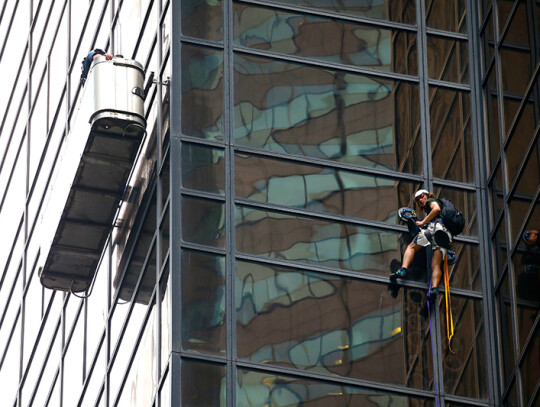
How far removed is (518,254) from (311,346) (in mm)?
4408

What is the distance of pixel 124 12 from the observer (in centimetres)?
3847

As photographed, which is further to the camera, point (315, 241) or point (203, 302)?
point (315, 241)

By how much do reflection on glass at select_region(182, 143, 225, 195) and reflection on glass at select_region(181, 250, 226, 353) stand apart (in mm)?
1300

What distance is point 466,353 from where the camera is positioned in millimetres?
34562

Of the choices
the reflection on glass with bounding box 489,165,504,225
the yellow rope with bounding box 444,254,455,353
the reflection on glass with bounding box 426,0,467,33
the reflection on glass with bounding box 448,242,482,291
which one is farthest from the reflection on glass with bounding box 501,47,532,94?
the yellow rope with bounding box 444,254,455,353

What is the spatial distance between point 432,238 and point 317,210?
2075mm

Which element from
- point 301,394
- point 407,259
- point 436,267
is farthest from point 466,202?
point 301,394

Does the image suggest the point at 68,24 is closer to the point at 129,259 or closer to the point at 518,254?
the point at 129,259

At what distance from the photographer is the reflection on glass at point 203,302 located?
3228 centimetres

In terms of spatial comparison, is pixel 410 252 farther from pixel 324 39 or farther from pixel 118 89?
pixel 118 89

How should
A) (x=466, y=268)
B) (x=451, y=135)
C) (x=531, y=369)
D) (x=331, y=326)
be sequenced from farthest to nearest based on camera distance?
1. (x=451, y=135)
2. (x=466, y=268)
3. (x=531, y=369)
4. (x=331, y=326)

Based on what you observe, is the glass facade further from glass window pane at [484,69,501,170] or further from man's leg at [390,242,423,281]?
man's leg at [390,242,423,281]

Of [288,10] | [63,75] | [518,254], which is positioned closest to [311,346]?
[518,254]

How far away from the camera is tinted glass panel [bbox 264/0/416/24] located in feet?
121
